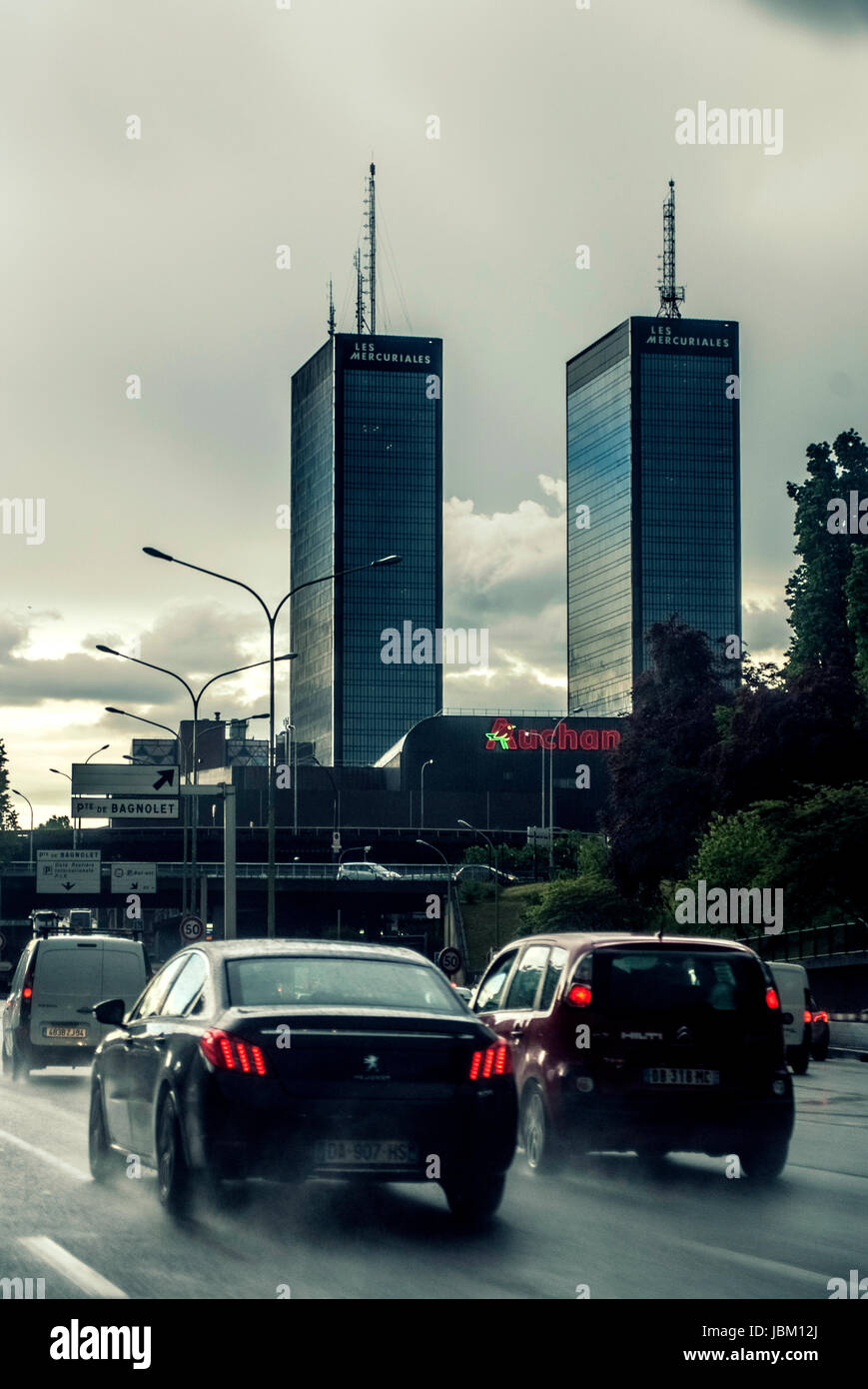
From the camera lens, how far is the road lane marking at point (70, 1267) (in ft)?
25.3

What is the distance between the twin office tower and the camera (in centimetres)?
17625

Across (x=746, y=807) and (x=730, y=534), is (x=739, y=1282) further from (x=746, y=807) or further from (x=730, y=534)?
(x=730, y=534)

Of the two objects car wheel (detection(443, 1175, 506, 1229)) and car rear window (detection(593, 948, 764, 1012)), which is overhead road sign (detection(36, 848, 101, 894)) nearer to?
car rear window (detection(593, 948, 764, 1012))

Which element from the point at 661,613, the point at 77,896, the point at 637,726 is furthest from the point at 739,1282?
the point at 661,613

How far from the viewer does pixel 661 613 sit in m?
173

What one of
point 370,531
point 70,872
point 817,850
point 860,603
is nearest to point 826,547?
point 860,603

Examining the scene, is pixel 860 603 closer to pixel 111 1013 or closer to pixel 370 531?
pixel 111 1013

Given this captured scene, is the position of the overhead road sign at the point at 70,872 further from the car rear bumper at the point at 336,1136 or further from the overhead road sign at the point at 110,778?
the car rear bumper at the point at 336,1136

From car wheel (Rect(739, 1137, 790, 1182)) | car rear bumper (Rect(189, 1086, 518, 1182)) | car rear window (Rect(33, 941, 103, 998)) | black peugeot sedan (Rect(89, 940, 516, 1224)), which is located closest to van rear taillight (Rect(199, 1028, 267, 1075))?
black peugeot sedan (Rect(89, 940, 516, 1224))

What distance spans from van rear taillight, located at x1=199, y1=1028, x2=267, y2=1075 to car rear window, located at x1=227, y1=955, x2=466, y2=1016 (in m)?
0.46

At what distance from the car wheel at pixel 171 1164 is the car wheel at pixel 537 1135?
10.8 feet

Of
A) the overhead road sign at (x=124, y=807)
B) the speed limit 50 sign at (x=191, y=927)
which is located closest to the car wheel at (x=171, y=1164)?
the speed limit 50 sign at (x=191, y=927)

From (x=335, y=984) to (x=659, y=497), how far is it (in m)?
169
